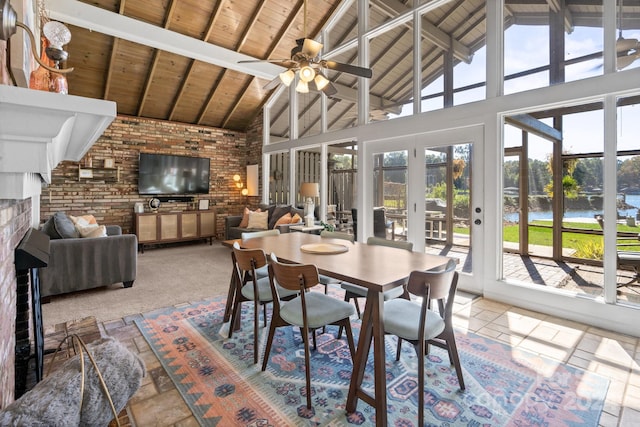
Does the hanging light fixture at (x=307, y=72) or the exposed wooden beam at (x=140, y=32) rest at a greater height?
the exposed wooden beam at (x=140, y=32)

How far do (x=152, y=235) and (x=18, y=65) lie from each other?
618 cm

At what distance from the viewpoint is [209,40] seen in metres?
5.58

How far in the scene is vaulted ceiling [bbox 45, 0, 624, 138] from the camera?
14.2ft

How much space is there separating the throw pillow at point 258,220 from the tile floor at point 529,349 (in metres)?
3.57

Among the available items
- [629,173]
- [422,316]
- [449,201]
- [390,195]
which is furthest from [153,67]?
[629,173]

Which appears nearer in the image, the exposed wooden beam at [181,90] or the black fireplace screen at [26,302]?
the black fireplace screen at [26,302]

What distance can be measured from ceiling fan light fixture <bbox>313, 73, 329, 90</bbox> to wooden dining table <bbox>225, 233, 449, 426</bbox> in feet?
5.20

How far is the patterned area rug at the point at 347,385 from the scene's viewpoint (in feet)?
5.79

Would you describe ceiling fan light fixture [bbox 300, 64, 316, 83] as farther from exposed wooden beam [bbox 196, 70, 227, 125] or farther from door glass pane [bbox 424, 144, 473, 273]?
exposed wooden beam [bbox 196, 70, 227, 125]

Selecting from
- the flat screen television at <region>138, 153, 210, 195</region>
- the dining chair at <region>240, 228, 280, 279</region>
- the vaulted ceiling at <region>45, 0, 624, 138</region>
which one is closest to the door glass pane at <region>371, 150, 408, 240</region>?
the vaulted ceiling at <region>45, 0, 624, 138</region>

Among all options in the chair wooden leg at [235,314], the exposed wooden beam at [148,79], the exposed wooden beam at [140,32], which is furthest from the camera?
the exposed wooden beam at [148,79]

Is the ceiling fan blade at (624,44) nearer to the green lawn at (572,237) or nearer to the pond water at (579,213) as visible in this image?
the pond water at (579,213)

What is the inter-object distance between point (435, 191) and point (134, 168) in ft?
20.3

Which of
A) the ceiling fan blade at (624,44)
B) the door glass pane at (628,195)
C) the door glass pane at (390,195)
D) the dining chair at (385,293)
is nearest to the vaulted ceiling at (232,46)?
the door glass pane at (390,195)
